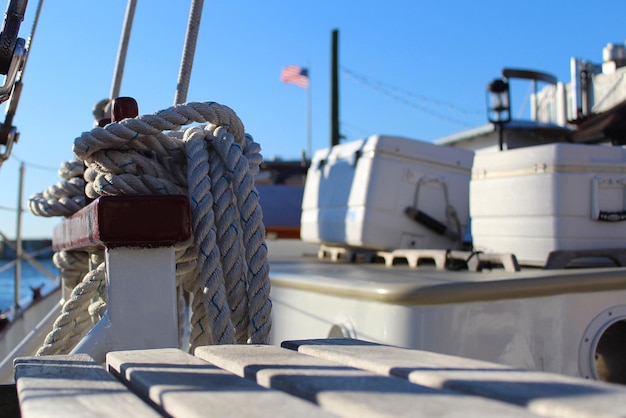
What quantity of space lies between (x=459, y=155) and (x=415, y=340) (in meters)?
2.32

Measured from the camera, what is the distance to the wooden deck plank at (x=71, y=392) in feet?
2.46

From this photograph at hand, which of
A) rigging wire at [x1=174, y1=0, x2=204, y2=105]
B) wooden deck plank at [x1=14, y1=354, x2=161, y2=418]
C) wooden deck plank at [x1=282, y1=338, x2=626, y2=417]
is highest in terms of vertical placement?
rigging wire at [x1=174, y1=0, x2=204, y2=105]

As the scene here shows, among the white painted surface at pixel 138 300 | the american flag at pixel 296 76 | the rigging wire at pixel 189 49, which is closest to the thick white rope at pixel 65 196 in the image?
the rigging wire at pixel 189 49

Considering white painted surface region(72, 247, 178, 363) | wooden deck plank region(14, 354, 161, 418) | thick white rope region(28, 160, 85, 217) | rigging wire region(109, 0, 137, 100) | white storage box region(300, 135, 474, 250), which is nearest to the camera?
wooden deck plank region(14, 354, 161, 418)

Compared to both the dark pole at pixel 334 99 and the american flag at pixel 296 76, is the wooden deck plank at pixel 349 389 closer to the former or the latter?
the dark pole at pixel 334 99

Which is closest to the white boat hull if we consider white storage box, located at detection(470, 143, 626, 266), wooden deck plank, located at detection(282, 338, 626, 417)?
white storage box, located at detection(470, 143, 626, 266)

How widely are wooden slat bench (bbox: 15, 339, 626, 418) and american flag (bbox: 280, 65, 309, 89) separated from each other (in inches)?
766

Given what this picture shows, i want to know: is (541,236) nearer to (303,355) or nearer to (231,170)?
(231,170)

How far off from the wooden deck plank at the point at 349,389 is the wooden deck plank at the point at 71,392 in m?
0.15

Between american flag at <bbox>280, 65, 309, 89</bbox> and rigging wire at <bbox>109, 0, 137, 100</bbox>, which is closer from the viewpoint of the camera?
rigging wire at <bbox>109, 0, 137, 100</bbox>

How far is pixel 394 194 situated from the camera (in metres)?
4.18

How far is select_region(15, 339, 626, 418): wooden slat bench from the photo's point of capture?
0.65 m

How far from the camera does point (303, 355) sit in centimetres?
100

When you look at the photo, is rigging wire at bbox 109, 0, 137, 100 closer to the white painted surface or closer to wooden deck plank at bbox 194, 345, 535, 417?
the white painted surface
